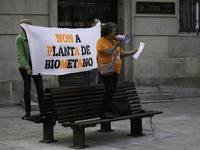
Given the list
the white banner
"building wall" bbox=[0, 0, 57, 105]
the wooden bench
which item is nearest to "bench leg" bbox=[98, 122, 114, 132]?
the wooden bench

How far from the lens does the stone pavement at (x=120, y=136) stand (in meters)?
5.77

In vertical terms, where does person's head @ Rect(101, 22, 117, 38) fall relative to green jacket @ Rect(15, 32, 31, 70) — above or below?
above

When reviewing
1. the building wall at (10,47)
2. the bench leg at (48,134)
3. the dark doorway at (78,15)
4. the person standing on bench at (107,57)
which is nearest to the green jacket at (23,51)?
the bench leg at (48,134)

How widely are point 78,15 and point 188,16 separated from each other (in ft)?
13.1

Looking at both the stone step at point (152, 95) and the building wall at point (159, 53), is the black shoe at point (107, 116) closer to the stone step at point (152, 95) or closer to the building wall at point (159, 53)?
the stone step at point (152, 95)

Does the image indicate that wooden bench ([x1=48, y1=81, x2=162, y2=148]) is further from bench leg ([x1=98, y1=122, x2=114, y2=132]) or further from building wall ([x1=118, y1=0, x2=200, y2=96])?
building wall ([x1=118, y1=0, x2=200, y2=96])

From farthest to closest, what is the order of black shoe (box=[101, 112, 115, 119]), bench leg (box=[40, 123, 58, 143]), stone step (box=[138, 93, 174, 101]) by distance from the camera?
stone step (box=[138, 93, 174, 101])
bench leg (box=[40, 123, 58, 143])
black shoe (box=[101, 112, 115, 119])

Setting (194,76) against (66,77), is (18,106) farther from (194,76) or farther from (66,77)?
(194,76)

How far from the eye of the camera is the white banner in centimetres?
725

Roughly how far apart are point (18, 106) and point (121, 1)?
4960mm

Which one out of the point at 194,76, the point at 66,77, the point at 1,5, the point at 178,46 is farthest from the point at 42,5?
the point at 194,76

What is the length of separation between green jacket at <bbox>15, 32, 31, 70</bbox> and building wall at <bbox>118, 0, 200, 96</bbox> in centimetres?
607

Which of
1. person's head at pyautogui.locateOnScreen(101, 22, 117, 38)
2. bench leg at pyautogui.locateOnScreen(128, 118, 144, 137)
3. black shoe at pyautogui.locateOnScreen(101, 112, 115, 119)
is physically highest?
person's head at pyautogui.locateOnScreen(101, 22, 117, 38)

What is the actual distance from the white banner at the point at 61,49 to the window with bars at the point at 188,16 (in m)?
5.72
